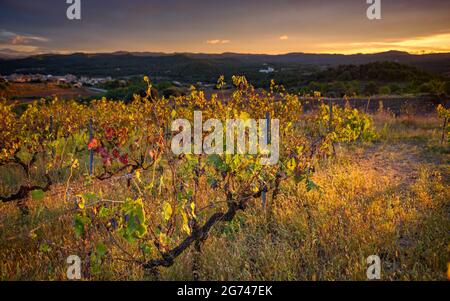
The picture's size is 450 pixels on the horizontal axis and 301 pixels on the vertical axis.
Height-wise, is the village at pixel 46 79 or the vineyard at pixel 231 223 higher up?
the village at pixel 46 79

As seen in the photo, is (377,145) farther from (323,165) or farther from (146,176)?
(146,176)

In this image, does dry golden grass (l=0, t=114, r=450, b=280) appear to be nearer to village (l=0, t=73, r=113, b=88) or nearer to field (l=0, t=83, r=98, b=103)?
field (l=0, t=83, r=98, b=103)

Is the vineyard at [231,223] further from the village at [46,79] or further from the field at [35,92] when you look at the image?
the village at [46,79]

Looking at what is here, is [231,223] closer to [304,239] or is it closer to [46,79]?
[304,239]

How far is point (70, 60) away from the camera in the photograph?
213 feet

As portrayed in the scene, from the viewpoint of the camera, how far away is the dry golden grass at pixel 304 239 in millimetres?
3693

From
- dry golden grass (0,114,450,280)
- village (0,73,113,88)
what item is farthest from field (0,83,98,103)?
dry golden grass (0,114,450,280)

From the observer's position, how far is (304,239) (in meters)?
4.35

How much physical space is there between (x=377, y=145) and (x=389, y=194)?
5.77m

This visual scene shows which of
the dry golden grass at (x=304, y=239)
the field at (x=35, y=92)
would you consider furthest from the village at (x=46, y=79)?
the dry golden grass at (x=304, y=239)

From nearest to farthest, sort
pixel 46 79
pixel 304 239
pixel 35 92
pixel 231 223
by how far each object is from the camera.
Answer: pixel 304 239 < pixel 231 223 < pixel 35 92 < pixel 46 79

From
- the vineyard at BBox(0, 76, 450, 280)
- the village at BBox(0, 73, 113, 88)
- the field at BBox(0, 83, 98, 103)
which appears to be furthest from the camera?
the village at BBox(0, 73, 113, 88)

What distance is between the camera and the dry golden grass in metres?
3.69

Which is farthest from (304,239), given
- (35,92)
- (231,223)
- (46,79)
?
(46,79)
